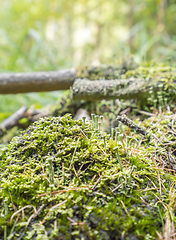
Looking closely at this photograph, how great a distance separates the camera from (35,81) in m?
1.90

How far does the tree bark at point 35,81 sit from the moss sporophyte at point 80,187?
37.7 inches

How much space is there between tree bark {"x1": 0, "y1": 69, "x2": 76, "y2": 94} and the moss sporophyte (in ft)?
3.14

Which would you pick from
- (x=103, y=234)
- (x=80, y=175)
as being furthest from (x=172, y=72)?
(x=103, y=234)

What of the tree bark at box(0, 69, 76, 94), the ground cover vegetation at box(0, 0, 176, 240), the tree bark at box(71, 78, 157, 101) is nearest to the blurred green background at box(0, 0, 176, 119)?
the tree bark at box(0, 69, 76, 94)

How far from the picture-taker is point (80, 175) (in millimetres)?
868

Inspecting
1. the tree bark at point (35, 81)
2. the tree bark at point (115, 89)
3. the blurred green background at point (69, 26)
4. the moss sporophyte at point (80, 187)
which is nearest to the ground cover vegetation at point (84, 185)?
the moss sporophyte at point (80, 187)

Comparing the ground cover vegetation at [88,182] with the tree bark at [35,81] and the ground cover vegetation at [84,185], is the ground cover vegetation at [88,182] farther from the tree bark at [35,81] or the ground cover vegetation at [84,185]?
the tree bark at [35,81]

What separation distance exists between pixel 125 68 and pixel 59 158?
5.02 ft

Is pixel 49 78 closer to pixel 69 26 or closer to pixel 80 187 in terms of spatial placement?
pixel 80 187

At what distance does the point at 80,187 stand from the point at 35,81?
146 centimetres

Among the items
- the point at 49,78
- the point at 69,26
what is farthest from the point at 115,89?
the point at 69,26

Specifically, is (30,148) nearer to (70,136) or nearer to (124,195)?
(70,136)

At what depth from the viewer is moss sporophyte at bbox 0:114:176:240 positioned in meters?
0.70

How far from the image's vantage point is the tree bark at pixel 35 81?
1.90 metres
